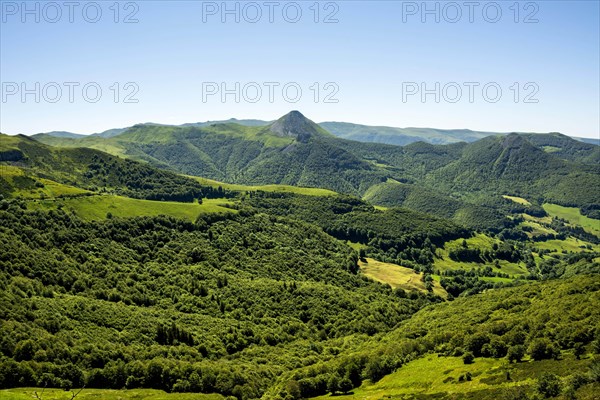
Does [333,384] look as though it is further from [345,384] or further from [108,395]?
[108,395]

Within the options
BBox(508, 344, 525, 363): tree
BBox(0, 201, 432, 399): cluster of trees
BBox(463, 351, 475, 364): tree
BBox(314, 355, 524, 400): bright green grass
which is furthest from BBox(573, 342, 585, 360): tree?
BBox(0, 201, 432, 399): cluster of trees

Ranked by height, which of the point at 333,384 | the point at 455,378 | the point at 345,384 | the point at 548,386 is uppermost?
the point at 548,386

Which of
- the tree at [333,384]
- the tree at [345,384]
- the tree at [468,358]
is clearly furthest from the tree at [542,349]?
the tree at [333,384]

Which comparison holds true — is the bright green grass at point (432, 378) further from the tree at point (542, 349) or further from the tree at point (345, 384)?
the tree at point (542, 349)

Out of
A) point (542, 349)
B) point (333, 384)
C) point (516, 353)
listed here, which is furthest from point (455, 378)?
point (333, 384)

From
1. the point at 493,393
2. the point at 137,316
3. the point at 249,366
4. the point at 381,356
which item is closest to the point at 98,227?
the point at 137,316
